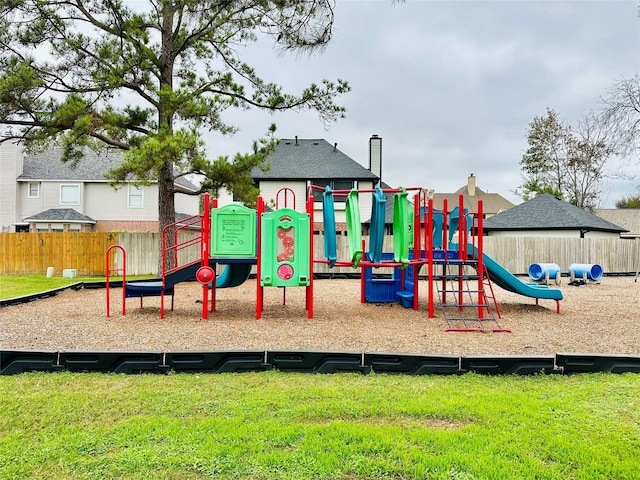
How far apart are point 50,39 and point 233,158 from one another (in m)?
5.76

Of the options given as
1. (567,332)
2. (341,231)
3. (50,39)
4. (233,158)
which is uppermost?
(50,39)

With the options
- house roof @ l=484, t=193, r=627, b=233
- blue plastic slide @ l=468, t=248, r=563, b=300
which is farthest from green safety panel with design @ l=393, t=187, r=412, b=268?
house roof @ l=484, t=193, r=627, b=233

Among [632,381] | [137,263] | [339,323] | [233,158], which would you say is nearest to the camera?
[632,381]

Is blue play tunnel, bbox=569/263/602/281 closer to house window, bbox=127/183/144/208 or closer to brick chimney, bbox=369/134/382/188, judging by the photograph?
brick chimney, bbox=369/134/382/188

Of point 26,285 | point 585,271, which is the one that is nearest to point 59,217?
point 26,285

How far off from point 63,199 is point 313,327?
78.0ft

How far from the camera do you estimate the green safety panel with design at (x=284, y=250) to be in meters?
8.86

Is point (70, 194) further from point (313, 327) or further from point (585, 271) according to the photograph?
point (585, 271)

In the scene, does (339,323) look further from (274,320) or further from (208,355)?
(208,355)

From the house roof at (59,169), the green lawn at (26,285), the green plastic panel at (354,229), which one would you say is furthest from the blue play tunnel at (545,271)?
the house roof at (59,169)

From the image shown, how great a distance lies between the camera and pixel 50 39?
13.4m

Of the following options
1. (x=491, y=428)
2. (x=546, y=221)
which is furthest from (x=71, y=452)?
(x=546, y=221)

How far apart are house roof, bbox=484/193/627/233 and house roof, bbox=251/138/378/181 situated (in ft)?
24.4

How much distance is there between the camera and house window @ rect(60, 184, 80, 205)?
1061 inches
